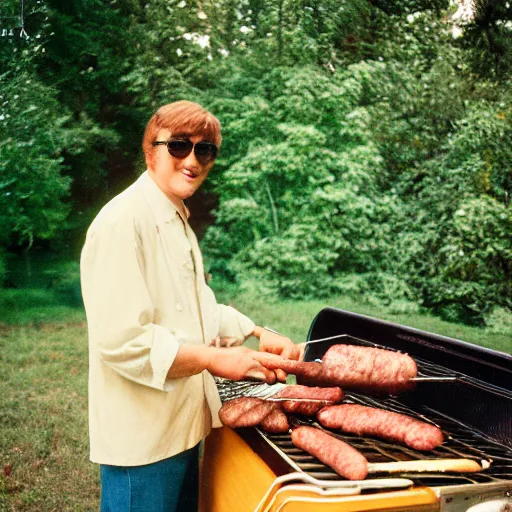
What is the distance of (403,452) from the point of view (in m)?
2.00

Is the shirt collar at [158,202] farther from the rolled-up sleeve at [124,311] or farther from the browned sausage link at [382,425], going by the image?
the browned sausage link at [382,425]

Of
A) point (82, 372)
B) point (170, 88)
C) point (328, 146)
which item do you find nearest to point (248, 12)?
point (170, 88)

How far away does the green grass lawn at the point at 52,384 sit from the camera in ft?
14.8

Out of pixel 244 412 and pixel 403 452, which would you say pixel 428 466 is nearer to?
pixel 403 452

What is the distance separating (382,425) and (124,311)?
3.37 feet

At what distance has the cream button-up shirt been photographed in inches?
70.6

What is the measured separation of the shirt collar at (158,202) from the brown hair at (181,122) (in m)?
0.13

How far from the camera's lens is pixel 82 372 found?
6.68m

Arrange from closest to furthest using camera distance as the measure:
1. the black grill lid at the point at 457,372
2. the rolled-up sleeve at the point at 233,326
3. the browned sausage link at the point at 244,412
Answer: the browned sausage link at the point at 244,412 < the black grill lid at the point at 457,372 < the rolled-up sleeve at the point at 233,326

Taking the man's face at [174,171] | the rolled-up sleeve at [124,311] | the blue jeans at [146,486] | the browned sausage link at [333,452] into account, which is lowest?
the blue jeans at [146,486]

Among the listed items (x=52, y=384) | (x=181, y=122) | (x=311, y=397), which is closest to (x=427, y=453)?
(x=311, y=397)

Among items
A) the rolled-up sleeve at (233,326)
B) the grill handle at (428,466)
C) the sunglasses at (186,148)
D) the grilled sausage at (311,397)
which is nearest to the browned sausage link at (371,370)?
the grilled sausage at (311,397)

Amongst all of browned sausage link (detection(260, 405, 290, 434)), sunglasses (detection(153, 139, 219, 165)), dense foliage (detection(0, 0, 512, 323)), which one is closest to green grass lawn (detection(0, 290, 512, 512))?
dense foliage (detection(0, 0, 512, 323))

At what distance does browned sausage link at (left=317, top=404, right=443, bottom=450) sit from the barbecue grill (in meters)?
0.03
